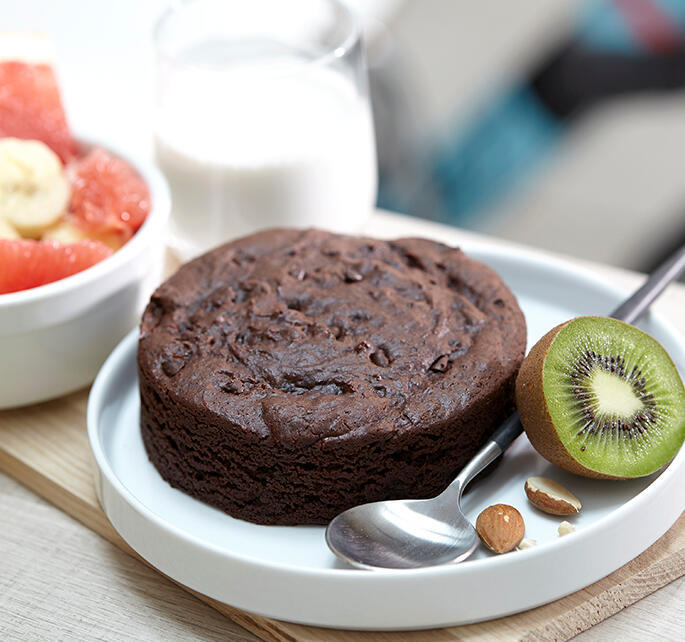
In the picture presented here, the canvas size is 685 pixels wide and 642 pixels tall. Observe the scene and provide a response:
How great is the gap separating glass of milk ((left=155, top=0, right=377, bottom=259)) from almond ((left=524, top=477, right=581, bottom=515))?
0.76m

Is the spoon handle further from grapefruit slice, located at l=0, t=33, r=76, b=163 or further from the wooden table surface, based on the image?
grapefruit slice, located at l=0, t=33, r=76, b=163

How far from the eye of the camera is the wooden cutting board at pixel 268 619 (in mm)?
1141

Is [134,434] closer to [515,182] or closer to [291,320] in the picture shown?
[291,320]

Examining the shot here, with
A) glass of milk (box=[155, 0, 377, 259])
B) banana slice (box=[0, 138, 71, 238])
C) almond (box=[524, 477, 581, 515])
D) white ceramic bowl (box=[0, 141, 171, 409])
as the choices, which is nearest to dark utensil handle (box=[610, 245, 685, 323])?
almond (box=[524, 477, 581, 515])

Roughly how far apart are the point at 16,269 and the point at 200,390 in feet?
1.32

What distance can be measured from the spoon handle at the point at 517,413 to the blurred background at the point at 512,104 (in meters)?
1.59

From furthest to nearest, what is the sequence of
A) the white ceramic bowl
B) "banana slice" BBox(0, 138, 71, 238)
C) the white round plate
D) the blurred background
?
the blurred background, "banana slice" BBox(0, 138, 71, 238), the white ceramic bowl, the white round plate

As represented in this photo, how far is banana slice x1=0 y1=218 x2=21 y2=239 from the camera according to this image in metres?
1.51

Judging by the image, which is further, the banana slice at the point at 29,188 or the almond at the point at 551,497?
the banana slice at the point at 29,188

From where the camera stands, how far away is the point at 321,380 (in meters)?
1.27

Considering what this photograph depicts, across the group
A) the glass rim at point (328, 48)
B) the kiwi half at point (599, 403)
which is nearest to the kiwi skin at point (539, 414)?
the kiwi half at point (599, 403)

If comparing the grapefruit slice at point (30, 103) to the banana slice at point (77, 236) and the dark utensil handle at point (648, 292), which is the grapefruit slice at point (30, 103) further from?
the dark utensil handle at point (648, 292)

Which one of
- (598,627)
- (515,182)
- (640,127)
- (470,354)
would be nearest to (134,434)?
(470,354)

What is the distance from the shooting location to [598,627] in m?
1.19
